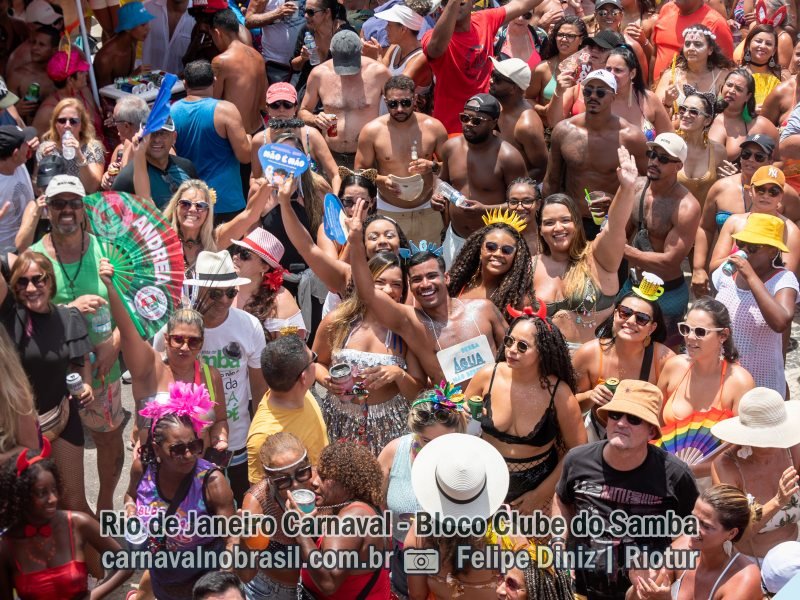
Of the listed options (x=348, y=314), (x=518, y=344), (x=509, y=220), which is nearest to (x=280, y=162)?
(x=348, y=314)

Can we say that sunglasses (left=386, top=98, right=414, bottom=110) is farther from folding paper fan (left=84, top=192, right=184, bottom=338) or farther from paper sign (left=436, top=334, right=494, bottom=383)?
paper sign (left=436, top=334, right=494, bottom=383)

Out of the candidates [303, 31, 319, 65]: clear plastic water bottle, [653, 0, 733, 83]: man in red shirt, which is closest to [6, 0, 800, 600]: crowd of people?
[303, 31, 319, 65]: clear plastic water bottle

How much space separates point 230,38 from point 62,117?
2101 millimetres

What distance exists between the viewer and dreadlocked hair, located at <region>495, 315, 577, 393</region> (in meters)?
5.42

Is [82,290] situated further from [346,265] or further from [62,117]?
[62,117]

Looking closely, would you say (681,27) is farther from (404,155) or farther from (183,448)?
(183,448)

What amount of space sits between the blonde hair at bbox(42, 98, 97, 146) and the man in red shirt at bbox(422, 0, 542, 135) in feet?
8.34

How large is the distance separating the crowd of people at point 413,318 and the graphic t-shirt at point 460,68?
0.10ft

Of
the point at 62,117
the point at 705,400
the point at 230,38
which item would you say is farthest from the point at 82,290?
the point at 230,38

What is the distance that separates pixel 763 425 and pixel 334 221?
2.64 m

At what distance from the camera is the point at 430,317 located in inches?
234

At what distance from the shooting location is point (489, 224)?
6.48m

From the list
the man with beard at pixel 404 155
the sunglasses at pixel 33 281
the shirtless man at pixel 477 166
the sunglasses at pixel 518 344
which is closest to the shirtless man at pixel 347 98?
the man with beard at pixel 404 155

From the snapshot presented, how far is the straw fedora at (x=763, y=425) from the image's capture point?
5.05 m
